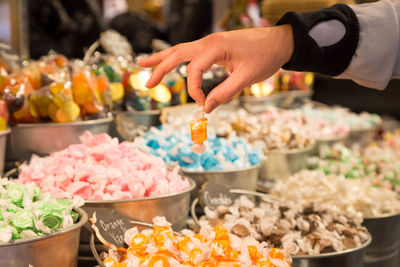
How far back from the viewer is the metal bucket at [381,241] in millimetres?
1932

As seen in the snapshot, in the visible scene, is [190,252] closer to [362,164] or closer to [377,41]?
[377,41]

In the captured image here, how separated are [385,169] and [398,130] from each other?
1347 millimetres

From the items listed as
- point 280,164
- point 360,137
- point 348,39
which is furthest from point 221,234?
point 360,137

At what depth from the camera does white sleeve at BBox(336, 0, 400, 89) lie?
102 centimetres

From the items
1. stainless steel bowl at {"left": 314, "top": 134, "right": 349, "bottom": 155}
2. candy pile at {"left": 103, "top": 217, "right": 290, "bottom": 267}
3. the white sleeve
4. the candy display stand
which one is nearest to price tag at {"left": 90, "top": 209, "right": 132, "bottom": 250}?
candy pile at {"left": 103, "top": 217, "right": 290, "bottom": 267}

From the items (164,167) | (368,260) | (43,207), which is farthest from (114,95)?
(368,260)

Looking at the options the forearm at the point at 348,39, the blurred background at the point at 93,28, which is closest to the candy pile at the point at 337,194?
the forearm at the point at 348,39

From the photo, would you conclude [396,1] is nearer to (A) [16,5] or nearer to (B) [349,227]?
(B) [349,227]

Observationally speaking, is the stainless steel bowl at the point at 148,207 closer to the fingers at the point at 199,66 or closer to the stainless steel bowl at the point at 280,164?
the fingers at the point at 199,66

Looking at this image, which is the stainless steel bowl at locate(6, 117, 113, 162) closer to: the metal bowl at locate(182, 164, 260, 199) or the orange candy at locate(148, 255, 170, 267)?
the metal bowl at locate(182, 164, 260, 199)

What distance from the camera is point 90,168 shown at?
1542 millimetres

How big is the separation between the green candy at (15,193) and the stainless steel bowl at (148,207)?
187 millimetres

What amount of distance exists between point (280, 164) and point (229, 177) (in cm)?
65

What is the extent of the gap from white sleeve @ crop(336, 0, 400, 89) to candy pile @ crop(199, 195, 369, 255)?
66 centimetres
